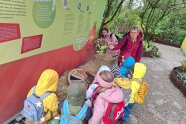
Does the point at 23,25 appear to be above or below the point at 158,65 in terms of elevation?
above

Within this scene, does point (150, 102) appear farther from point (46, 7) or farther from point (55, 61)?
point (46, 7)

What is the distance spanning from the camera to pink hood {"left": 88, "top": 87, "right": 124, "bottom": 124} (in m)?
3.27

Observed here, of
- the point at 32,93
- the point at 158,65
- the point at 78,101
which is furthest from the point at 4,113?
the point at 158,65

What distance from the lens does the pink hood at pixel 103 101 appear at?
129 inches

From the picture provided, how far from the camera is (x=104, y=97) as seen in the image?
3.27m

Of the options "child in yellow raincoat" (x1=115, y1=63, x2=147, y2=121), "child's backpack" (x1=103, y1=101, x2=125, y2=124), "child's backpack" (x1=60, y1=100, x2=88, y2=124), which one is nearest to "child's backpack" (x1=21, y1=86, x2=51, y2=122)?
"child's backpack" (x1=60, y1=100, x2=88, y2=124)

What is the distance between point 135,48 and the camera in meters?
Answer: 5.09

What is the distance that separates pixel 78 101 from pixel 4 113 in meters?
1.30

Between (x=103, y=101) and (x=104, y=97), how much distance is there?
0.08m

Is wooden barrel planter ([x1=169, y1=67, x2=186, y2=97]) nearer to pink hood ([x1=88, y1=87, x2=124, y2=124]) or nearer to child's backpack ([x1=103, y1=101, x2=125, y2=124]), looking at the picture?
child's backpack ([x1=103, y1=101, x2=125, y2=124])

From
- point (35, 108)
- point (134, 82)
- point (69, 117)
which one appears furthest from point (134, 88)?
point (35, 108)

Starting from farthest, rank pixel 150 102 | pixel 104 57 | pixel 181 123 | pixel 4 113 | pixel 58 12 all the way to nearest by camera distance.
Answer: pixel 104 57
pixel 150 102
pixel 181 123
pixel 58 12
pixel 4 113

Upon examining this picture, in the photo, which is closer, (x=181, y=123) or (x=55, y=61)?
(x=55, y=61)

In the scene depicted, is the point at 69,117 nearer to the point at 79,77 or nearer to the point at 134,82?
the point at 134,82
